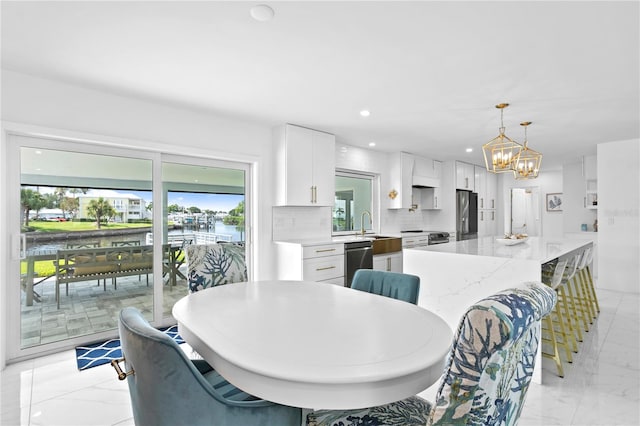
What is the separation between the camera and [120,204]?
10.9 ft

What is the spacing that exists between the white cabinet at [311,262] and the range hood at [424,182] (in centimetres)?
257

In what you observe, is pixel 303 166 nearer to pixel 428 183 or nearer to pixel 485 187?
pixel 428 183

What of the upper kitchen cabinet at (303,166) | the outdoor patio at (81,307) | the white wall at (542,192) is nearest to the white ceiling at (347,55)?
the upper kitchen cabinet at (303,166)

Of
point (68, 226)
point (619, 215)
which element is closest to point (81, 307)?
point (68, 226)

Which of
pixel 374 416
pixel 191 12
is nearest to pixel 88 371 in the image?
pixel 374 416

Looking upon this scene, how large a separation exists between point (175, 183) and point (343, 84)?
2090mm

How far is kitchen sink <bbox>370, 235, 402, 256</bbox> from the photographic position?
5040 mm

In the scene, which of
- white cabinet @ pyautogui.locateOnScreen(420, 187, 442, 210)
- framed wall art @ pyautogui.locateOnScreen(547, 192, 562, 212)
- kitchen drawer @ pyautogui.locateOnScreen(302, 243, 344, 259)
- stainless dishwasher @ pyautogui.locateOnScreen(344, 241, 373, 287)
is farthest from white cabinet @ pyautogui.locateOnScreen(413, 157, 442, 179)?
framed wall art @ pyautogui.locateOnScreen(547, 192, 562, 212)

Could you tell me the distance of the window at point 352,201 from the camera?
5.50m

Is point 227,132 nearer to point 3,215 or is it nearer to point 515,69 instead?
point 3,215

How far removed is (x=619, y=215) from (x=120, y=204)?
6932mm

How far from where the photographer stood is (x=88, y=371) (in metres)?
2.58

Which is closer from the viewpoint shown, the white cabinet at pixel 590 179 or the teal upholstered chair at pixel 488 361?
the teal upholstered chair at pixel 488 361

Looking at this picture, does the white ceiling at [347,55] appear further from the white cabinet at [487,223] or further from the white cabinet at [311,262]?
the white cabinet at [487,223]
